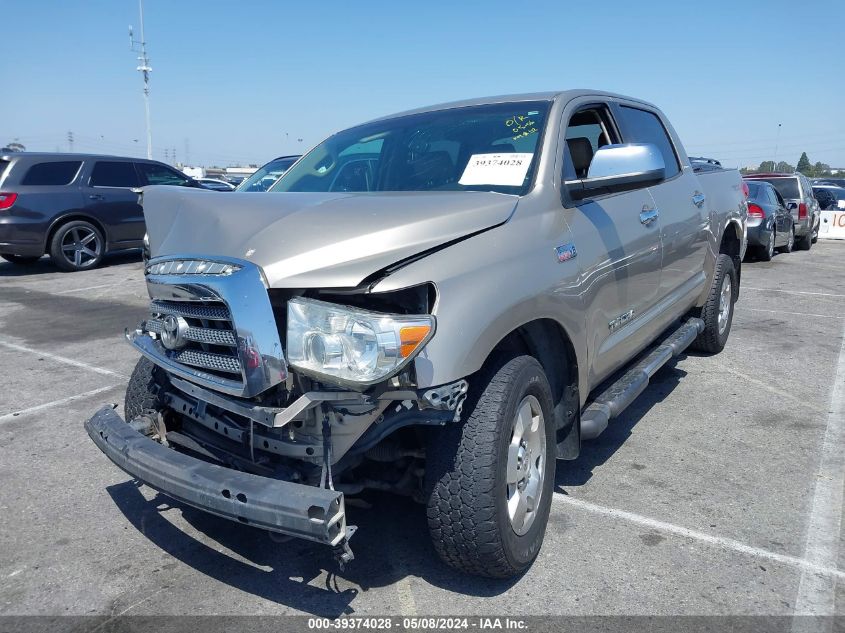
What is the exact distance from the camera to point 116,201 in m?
12.5

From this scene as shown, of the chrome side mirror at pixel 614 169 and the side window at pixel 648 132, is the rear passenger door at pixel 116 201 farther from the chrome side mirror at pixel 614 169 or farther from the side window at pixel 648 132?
the chrome side mirror at pixel 614 169

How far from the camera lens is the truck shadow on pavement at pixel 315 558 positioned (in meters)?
2.86

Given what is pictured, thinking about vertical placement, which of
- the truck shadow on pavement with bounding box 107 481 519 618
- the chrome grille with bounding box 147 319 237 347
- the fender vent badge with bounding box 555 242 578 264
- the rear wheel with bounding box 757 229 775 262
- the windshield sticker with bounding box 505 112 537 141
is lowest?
the truck shadow on pavement with bounding box 107 481 519 618

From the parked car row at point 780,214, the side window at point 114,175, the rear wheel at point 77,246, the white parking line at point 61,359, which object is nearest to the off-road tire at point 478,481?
the white parking line at point 61,359

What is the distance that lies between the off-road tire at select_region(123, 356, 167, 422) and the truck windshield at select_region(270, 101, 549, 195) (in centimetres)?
129

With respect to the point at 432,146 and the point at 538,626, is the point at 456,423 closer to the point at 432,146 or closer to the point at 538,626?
the point at 538,626

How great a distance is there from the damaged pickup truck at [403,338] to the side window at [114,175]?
33.2ft

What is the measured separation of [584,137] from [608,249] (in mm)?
760

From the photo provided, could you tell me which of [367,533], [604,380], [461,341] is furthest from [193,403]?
[604,380]

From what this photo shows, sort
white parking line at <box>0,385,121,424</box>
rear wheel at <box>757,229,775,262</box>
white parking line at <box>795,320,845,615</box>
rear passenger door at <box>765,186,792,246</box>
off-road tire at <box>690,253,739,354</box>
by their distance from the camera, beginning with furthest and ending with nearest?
rear passenger door at <box>765,186,792,246</box> → rear wheel at <box>757,229,775,262</box> → off-road tire at <box>690,253,739,354</box> → white parking line at <box>0,385,121,424</box> → white parking line at <box>795,320,845,615</box>

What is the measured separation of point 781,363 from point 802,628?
13.5 ft

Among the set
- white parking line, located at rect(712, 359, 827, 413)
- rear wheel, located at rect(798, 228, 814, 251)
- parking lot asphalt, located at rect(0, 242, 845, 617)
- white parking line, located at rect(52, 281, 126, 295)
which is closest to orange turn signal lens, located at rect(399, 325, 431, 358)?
parking lot asphalt, located at rect(0, 242, 845, 617)

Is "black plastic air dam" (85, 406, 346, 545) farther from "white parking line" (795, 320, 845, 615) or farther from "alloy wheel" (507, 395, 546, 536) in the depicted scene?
"white parking line" (795, 320, 845, 615)

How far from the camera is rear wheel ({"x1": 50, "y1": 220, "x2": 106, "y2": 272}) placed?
38.8ft
